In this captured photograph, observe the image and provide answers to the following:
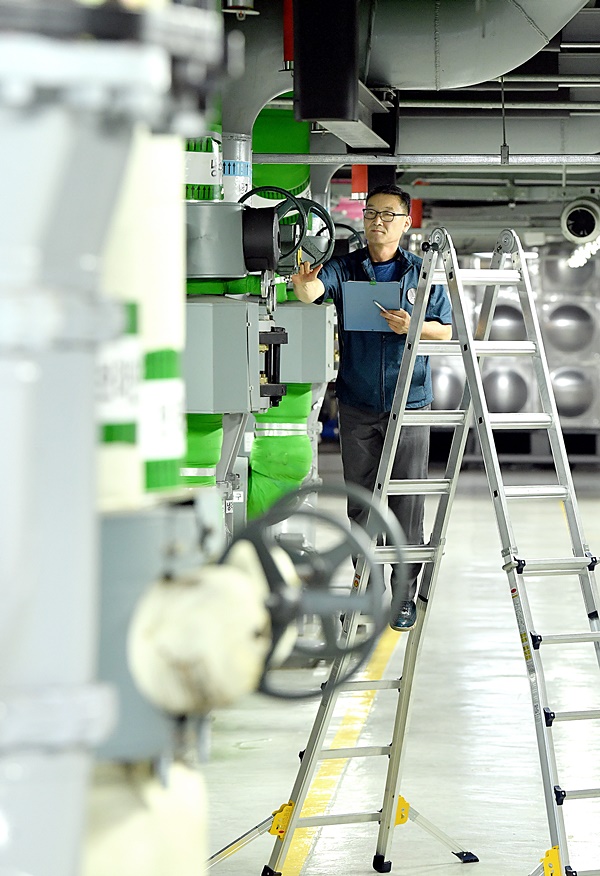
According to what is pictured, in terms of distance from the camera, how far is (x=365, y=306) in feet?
15.8

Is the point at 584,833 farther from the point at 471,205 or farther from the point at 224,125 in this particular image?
the point at 471,205

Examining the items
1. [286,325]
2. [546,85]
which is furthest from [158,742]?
[546,85]

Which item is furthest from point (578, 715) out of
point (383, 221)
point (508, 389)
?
point (508, 389)

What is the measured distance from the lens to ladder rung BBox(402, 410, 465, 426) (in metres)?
3.56

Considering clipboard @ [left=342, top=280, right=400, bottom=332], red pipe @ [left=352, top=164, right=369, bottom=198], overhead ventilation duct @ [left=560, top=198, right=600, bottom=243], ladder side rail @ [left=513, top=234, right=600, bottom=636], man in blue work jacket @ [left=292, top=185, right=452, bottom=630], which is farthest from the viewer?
overhead ventilation duct @ [left=560, top=198, right=600, bottom=243]

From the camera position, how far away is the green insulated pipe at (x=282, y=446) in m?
6.39

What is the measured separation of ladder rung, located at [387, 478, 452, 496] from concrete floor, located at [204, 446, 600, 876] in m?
0.69

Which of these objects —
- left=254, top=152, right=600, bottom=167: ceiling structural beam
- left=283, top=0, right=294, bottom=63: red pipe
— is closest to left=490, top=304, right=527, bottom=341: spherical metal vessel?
left=254, top=152, right=600, bottom=167: ceiling structural beam

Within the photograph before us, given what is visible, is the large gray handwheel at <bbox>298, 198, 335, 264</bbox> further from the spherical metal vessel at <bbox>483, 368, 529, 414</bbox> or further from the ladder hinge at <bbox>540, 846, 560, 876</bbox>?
the spherical metal vessel at <bbox>483, 368, 529, 414</bbox>

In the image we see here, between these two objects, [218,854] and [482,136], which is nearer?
[218,854]

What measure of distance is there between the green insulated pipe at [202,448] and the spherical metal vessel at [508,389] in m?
12.1

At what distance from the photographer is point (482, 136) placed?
9180 mm

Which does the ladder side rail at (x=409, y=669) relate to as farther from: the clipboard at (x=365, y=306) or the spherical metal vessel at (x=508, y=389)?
the spherical metal vessel at (x=508, y=389)

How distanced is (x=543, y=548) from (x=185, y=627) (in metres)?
9.40
